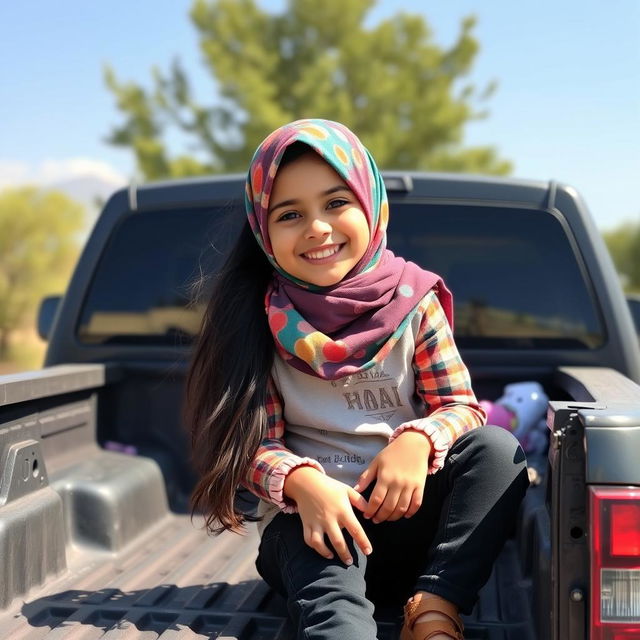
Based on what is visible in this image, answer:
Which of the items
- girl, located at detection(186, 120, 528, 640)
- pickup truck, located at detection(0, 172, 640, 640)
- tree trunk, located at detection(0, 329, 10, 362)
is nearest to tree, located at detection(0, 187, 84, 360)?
tree trunk, located at detection(0, 329, 10, 362)

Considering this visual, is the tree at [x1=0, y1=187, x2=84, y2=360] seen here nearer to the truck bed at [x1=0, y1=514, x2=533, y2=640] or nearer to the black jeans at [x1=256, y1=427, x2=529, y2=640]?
the truck bed at [x1=0, y1=514, x2=533, y2=640]

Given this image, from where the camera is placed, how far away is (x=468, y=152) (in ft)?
77.5

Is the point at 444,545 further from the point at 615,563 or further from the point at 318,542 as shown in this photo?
the point at 615,563

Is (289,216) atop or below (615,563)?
atop

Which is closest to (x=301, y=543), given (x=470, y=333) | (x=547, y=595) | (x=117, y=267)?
(x=547, y=595)

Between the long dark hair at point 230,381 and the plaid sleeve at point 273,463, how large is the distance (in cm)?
3

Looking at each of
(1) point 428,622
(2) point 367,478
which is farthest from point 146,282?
(1) point 428,622

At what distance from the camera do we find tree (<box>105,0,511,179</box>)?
74.5ft

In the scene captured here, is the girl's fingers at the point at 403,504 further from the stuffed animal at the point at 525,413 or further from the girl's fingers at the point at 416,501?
the stuffed animal at the point at 525,413

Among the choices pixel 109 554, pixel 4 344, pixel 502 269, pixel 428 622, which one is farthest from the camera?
pixel 4 344

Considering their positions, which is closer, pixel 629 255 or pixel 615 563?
pixel 615 563

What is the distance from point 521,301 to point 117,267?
1449 mm

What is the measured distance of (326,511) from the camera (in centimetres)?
178

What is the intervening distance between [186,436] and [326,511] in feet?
4.37
